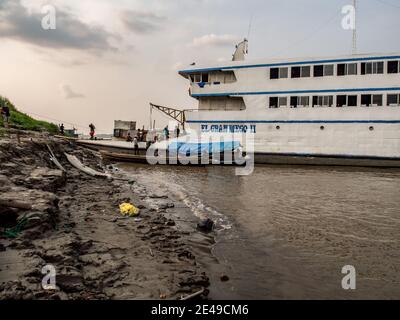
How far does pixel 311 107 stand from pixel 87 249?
74.6 feet

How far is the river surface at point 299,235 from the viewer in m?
5.14

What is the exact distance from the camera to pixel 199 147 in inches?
947

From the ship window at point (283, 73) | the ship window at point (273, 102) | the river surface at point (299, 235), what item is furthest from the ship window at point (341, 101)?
the river surface at point (299, 235)

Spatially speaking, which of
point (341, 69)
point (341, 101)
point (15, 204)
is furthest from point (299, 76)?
point (15, 204)

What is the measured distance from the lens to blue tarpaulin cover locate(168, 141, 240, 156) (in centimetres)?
2384

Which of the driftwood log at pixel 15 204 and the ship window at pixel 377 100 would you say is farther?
the ship window at pixel 377 100

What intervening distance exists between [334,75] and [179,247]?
73.3 feet

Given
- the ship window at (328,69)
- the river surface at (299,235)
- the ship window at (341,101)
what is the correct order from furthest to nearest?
the ship window at (328,69) → the ship window at (341,101) → the river surface at (299,235)

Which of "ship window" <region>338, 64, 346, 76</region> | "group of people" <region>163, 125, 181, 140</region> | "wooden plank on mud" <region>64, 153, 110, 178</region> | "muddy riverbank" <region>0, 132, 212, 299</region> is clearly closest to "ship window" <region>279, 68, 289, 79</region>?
"ship window" <region>338, 64, 346, 76</region>

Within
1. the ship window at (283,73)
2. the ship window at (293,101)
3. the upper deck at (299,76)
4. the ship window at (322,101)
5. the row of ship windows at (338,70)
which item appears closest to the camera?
the row of ship windows at (338,70)

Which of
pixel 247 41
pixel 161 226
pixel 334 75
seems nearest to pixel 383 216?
pixel 161 226

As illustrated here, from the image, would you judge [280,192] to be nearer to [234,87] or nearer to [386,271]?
[386,271]

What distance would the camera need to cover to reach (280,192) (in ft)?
45.3

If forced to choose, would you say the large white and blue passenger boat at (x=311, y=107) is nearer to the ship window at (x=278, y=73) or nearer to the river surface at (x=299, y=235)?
the ship window at (x=278, y=73)
